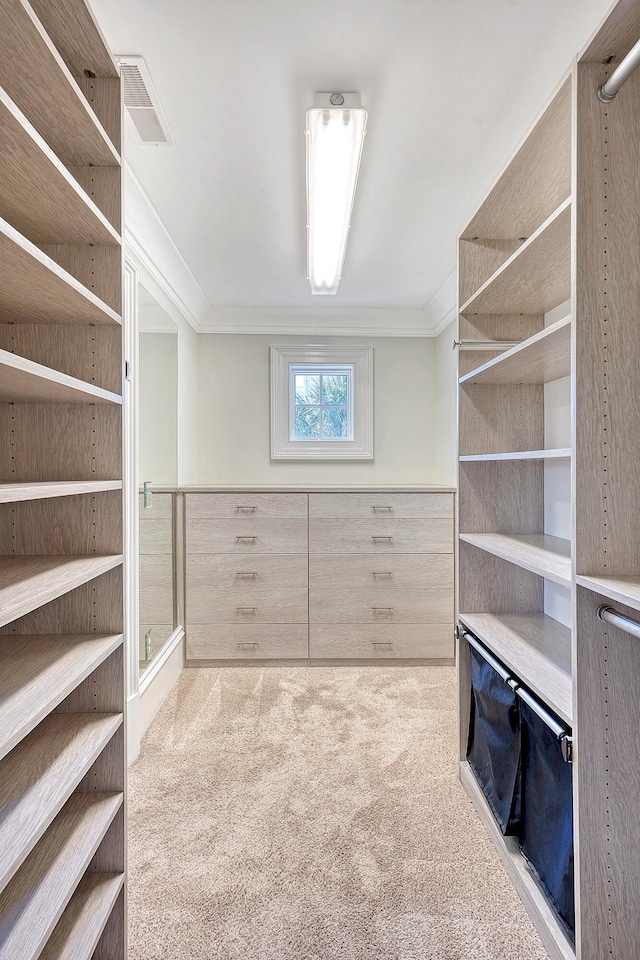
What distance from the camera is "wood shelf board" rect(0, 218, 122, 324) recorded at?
2.73 ft

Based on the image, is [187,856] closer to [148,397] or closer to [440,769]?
[440,769]

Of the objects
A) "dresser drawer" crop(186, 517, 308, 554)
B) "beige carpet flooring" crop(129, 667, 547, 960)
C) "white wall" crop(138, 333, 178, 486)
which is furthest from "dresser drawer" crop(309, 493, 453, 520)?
"beige carpet flooring" crop(129, 667, 547, 960)

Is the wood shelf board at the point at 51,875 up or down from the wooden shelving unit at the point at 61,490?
down

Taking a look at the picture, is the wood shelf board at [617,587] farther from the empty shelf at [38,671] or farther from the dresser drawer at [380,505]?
the dresser drawer at [380,505]

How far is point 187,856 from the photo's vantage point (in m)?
1.64

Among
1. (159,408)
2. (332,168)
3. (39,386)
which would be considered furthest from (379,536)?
(39,386)

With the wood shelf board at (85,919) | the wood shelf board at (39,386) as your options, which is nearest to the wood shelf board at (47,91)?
the wood shelf board at (39,386)

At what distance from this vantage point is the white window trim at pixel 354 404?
3857mm

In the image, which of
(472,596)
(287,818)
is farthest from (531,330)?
(287,818)

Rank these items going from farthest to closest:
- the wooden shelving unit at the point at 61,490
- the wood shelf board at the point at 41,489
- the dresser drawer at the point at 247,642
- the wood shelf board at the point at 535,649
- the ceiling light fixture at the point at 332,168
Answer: the dresser drawer at the point at 247,642
the ceiling light fixture at the point at 332,168
the wood shelf board at the point at 535,649
the wooden shelving unit at the point at 61,490
the wood shelf board at the point at 41,489

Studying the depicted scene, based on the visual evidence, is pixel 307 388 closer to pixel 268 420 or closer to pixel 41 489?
pixel 268 420

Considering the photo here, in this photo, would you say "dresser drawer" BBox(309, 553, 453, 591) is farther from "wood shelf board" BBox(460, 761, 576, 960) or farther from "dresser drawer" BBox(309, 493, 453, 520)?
"wood shelf board" BBox(460, 761, 576, 960)

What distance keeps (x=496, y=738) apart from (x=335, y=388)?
2.73 metres

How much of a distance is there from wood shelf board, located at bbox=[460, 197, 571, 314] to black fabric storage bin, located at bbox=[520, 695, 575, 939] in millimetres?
1232
